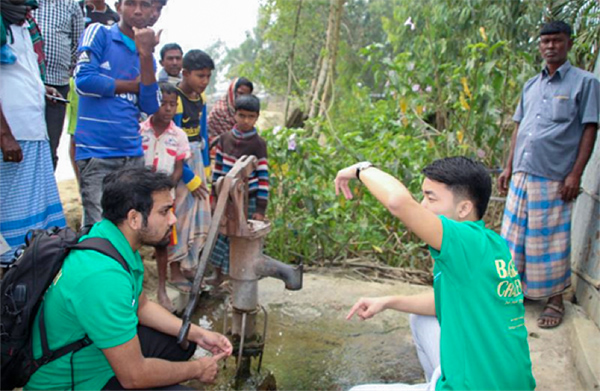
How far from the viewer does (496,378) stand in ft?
5.20

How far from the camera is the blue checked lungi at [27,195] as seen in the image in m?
2.39

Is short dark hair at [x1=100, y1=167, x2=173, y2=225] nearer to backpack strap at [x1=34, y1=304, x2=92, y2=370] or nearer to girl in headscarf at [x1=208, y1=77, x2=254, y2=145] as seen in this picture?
backpack strap at [x1=34, y1=304, x2=92, y2=370]

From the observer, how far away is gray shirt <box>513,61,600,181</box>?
3254mm

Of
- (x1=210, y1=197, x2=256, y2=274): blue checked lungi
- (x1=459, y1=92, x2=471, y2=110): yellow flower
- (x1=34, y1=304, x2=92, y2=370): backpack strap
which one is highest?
(x1=459, y1=92, x2=471, y2=110): yellow flower

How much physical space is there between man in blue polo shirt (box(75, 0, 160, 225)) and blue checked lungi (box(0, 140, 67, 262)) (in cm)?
31

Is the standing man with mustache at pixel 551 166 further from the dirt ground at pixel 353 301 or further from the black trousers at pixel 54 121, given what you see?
the black trousers at pixel 54 121

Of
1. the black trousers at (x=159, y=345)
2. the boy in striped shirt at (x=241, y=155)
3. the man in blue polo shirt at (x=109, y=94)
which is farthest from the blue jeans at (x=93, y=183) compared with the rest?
the black trousers at (x=159, y=345)

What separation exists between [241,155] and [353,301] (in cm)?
123

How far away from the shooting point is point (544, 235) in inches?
134

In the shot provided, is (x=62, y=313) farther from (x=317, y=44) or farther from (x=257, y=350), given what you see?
(x=317, y=44)

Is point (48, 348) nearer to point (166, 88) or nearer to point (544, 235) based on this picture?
point (166, 88)

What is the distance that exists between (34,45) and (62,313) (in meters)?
1.66

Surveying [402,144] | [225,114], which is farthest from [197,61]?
[402,144]

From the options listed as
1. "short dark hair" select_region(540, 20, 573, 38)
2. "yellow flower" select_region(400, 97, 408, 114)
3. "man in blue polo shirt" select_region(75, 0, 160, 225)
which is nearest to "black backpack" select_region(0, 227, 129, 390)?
"man in blue polo shirt" select_region(75, 0, 160, 225)
